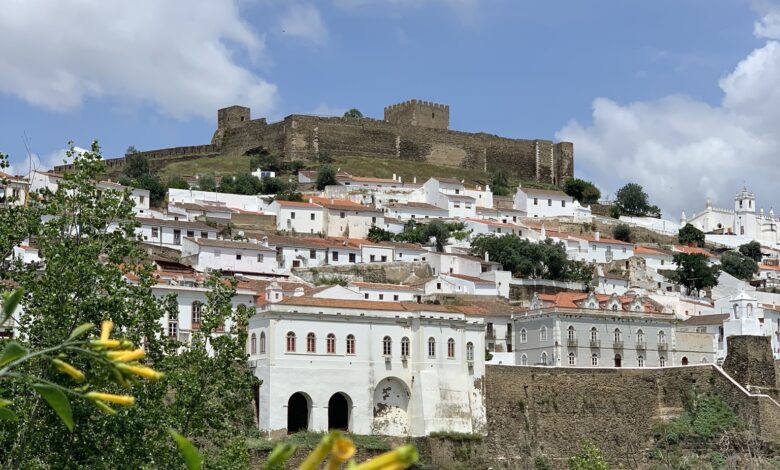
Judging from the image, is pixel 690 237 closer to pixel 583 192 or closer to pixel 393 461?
pixel 583 192

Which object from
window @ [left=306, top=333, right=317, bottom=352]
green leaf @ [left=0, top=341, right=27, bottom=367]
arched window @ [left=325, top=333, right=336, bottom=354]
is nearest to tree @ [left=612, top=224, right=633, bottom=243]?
arched window @ [left=325, top=333, right=336, bottom=354]

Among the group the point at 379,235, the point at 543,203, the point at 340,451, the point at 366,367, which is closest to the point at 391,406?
the point at 366,367

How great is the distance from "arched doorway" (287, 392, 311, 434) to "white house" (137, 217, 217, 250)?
2467cm

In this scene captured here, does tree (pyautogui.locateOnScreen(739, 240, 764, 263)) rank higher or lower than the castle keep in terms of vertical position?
lower

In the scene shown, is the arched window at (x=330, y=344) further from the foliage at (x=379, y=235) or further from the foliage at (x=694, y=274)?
the foliage at (x=694, y=274)

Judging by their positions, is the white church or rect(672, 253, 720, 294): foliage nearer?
rect(672, 253, 720, 294): foliage

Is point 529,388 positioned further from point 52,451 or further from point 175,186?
point 175,186

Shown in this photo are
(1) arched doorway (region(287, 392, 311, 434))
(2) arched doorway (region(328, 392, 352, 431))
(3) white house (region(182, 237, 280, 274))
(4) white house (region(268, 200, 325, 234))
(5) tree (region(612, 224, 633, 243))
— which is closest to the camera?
(1) arched doorway (region(287, 392, 311, 434))

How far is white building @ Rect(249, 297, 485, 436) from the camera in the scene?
156 ft

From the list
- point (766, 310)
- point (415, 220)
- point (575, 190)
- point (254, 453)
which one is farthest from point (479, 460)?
point (575, 190)

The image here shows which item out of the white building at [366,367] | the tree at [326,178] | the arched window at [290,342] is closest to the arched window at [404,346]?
the white building at [366,367]

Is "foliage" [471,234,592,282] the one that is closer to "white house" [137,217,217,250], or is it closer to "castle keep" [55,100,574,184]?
"white house" [137,217,217,250]

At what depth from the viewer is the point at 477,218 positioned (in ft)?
300

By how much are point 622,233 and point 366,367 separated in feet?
172
